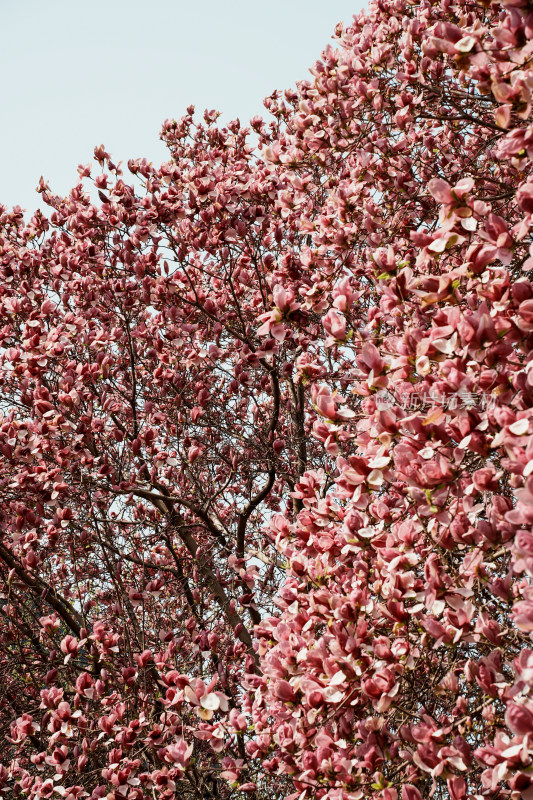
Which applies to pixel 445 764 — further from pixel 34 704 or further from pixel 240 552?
pixel 34 704

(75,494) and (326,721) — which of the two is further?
Answer: (75,494)

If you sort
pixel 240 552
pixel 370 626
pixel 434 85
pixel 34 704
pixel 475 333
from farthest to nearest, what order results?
pixel 240 552 → pixel 34 704 → pixel 434 85 → pixel 370 626 → pixel 475 333

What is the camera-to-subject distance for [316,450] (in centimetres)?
567

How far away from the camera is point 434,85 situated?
367 cm

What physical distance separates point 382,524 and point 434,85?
2.62 m

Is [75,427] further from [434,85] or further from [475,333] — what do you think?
[434,85]

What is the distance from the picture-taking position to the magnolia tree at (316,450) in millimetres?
1983

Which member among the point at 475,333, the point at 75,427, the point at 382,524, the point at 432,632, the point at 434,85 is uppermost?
the point at 434,85

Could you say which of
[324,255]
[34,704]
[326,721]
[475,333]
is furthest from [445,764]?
[34,704]

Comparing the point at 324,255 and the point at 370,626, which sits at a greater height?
the point at 324,255

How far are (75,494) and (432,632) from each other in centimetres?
260

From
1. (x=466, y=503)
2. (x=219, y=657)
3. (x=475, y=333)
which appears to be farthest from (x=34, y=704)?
(x=475, y=333)

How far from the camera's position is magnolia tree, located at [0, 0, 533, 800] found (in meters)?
1.98

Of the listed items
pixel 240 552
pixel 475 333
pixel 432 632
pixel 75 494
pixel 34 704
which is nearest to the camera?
pixel 475 333
